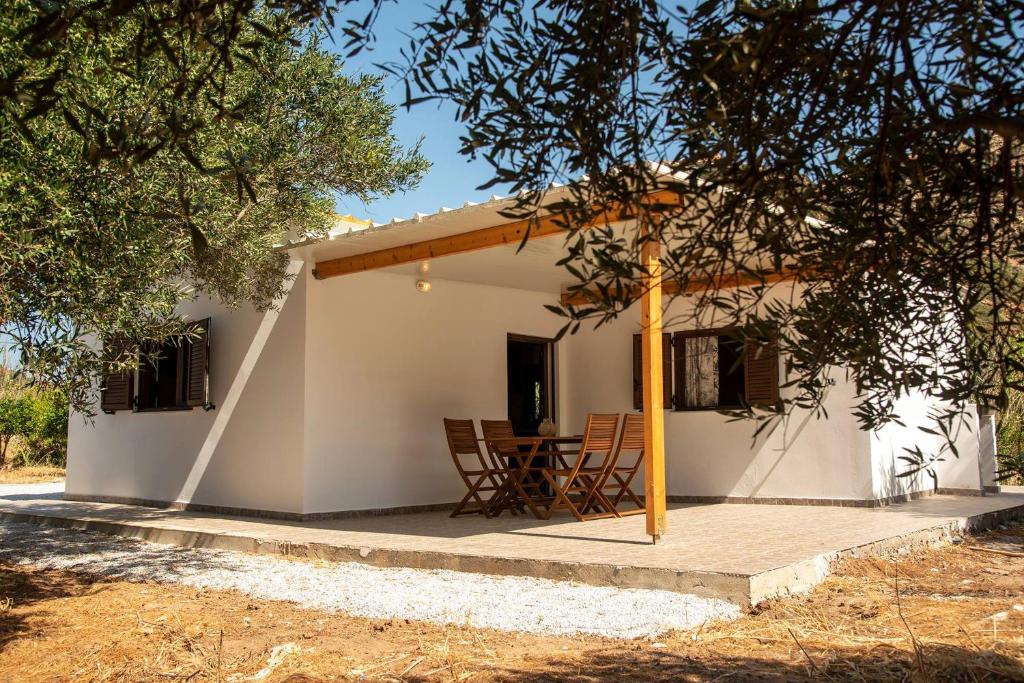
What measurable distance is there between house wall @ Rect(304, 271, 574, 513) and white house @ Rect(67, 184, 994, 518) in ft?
0.05

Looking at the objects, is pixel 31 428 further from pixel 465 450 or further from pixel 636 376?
pixel 636 376

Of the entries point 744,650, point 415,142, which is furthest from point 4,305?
point 415,142

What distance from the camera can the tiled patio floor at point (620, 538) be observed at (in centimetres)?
533

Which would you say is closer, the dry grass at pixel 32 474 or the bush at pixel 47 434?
the dry grass at pixel 32 474

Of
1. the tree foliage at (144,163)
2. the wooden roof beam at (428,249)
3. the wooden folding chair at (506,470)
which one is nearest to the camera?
the tree foliage at (144,163)

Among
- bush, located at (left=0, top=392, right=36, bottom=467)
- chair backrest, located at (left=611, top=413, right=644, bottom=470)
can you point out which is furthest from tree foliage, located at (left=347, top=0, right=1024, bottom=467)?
bush, located at (left=0, top=392, right=36, bottom=467)

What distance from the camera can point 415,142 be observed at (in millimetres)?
7730

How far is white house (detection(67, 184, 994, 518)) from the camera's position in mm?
8398

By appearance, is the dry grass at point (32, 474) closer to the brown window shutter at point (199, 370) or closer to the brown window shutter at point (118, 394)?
the brown window shutter at point (118, 394)

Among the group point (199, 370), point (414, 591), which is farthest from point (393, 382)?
point (414, 591)

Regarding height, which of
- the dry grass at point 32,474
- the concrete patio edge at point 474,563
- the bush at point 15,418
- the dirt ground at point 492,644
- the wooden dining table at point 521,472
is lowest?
the dirt ground at point 492,644

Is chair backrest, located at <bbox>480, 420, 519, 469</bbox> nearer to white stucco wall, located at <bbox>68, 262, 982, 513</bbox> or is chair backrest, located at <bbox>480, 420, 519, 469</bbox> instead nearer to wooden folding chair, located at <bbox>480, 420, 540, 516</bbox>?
wooden folding chair, located at <bbox>480, 420, 540, 516</bbox>

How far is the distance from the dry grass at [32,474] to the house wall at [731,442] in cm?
1022

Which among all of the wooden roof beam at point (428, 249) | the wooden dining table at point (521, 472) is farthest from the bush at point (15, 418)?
the wooden dining table at point (521, 472)
